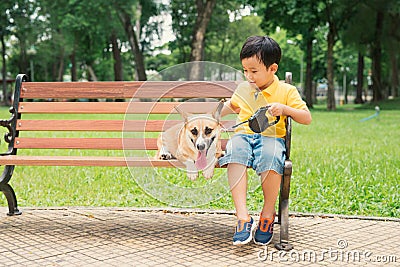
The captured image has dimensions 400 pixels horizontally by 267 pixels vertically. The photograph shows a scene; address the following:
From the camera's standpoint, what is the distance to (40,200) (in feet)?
17.4

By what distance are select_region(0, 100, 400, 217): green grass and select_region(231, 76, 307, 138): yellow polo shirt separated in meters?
0.37

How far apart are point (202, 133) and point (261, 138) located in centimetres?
37

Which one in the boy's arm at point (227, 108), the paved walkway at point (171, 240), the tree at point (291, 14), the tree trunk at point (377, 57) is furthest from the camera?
the tree trunk at point (377, 57)

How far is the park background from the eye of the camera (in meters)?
5.49

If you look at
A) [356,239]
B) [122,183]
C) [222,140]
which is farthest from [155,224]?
[122,183]

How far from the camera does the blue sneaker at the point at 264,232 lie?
3625 mm

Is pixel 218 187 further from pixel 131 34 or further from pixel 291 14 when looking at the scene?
pixel 131 34

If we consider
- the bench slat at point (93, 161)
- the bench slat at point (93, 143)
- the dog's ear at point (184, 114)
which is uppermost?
the dog's ear at point (184, 114)

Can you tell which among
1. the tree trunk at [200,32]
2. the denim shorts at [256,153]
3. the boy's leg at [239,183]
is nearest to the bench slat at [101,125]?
the denim shorts at [256,153]

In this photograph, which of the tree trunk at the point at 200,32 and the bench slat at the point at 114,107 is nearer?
the bench slat at the point at 114,107

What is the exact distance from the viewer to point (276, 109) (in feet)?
11.3

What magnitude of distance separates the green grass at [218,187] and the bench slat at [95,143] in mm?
258

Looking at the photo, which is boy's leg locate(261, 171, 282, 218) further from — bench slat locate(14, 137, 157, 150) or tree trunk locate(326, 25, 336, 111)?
tree trunk locate(326, 25, 336, 111)

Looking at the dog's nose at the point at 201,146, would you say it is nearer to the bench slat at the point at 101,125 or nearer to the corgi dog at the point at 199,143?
the corgi dog at the point at 199,143
